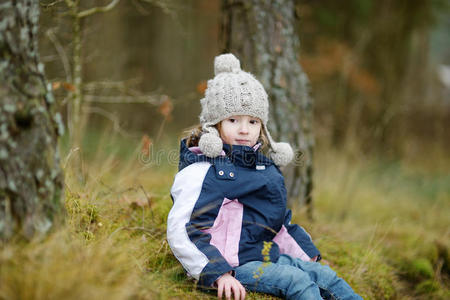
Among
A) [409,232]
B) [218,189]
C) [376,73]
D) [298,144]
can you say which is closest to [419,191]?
[409,232]

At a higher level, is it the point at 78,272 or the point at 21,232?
the point at 21,232

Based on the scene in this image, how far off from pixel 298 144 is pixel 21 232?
259 centimetres

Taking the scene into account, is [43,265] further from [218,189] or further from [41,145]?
[218,189]

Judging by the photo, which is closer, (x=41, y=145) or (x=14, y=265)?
(x=14, y=265)

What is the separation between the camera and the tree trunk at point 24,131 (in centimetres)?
159

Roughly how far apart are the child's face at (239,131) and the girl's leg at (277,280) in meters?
0.76

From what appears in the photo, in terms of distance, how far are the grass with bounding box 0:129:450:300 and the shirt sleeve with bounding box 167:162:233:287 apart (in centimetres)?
14

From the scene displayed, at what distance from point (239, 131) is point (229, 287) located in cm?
94

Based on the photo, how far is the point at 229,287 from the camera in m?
2.09

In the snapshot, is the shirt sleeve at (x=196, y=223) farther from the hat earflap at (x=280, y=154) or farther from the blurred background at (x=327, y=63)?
the blurred background at (x=327, y=63)

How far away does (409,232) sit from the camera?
14.3 ft

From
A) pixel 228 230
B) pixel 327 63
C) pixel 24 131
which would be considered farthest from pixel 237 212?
pixel 327 63

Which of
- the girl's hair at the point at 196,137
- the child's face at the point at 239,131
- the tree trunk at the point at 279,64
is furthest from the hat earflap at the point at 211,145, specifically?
the tree trunk at the point at 279,64

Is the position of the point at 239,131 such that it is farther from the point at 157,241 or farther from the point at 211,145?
the point at 157,241
